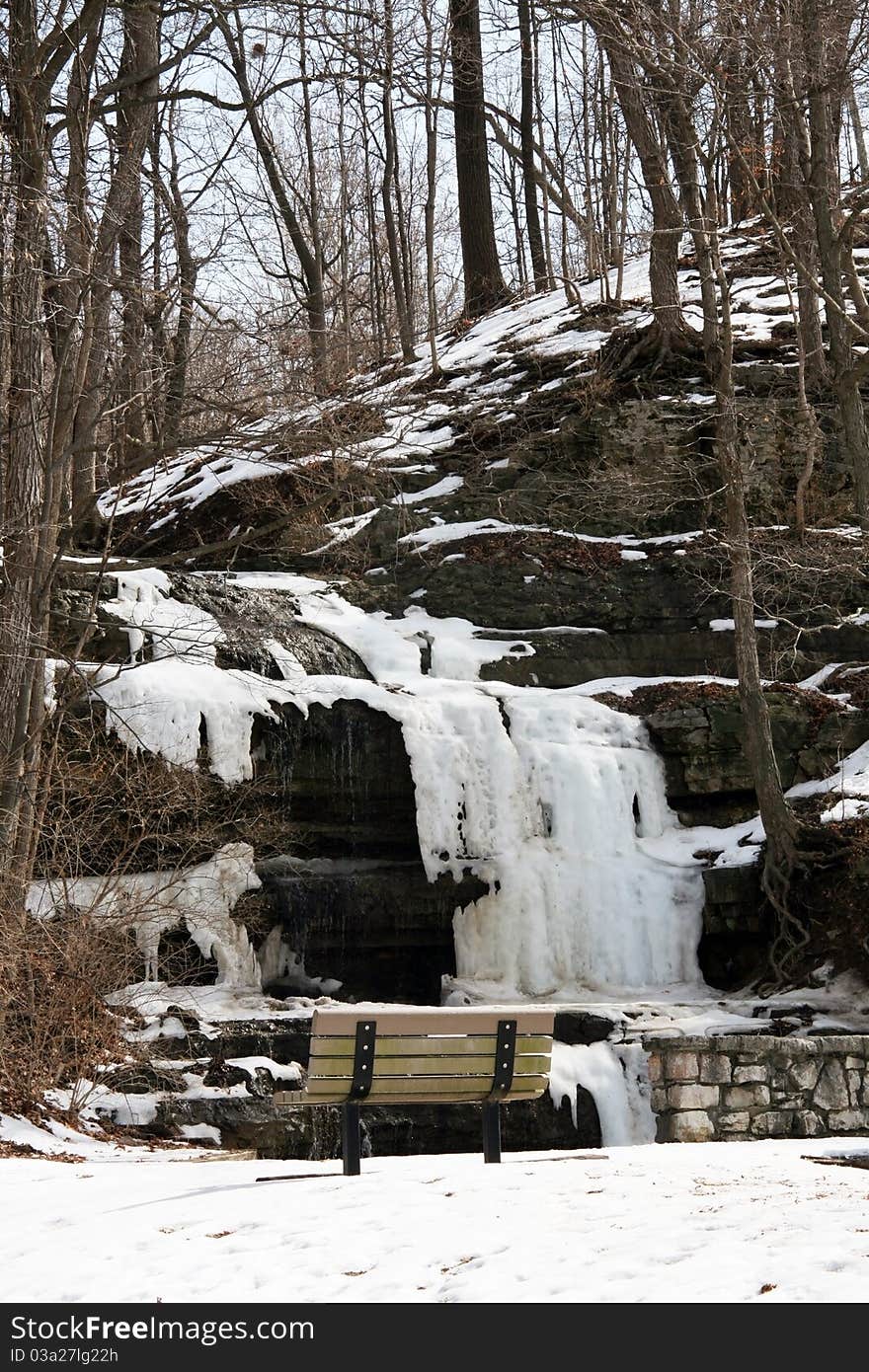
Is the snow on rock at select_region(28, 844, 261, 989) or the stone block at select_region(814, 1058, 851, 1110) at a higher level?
the snow on rock at select_region(28, 844, 261, 989)

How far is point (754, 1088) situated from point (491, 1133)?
3.33m

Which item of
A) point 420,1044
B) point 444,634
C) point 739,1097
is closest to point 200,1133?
point 739,1097

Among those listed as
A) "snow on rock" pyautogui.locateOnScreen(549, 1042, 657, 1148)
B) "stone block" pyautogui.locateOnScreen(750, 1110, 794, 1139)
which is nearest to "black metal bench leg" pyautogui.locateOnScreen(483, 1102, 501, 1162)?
"stone block" pyautogui.locateOnScreen(750, 1110, 794, 1139)

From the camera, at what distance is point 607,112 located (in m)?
21.2

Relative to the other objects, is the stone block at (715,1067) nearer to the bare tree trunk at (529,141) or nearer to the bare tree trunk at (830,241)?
the bare tree trunk at (830,241)

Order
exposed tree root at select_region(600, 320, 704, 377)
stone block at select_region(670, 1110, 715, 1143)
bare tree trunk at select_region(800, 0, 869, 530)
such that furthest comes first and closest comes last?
exposed tree root at select_region(600, 320, 704, 377)
bare tree trunk at select_region(800, 0, 869, 530)
stone block at select_region(670, 1110, 715, 1143)

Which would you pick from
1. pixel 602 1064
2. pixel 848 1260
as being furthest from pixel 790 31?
pixel 848 1260

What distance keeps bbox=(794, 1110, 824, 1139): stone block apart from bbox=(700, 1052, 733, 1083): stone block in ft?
1.75

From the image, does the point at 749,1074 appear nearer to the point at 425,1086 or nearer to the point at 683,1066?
the point at 683,1066

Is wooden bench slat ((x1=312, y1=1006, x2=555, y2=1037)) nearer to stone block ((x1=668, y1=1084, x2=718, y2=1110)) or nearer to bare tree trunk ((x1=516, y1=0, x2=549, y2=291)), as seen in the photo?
stone block ((x1=668, y1=1084, x2=718, y2=1110))

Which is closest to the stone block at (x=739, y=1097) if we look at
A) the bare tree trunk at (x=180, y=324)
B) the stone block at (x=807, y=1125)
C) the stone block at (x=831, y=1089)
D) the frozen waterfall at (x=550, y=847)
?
the stone block at (x=807, y=1125)

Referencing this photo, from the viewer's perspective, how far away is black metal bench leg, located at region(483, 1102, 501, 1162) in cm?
620

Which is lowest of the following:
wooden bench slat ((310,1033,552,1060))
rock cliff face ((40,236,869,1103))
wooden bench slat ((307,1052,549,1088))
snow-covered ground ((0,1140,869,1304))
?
snow-covered ground ((0,1140,869,1304))
